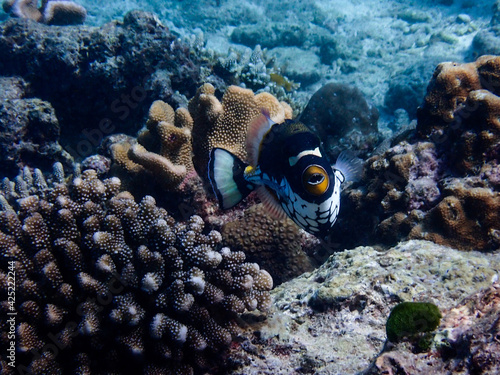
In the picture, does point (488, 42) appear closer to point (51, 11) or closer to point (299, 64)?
point (299, 64)

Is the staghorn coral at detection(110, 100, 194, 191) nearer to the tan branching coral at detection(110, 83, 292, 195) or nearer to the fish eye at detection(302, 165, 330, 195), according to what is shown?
the tan branching coral at detection(110, 83, 292, 195)

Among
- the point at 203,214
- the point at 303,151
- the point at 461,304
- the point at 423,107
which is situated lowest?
the point at 203,214

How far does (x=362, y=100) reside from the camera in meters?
6.21

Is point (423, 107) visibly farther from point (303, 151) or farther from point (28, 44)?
point (28, 44)

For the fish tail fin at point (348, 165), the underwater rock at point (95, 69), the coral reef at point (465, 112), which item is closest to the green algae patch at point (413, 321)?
the fish tail fin at point (348, 165)

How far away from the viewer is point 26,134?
5.34 m

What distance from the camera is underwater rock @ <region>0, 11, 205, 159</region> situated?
18.5 ft

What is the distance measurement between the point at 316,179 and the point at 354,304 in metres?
1.27

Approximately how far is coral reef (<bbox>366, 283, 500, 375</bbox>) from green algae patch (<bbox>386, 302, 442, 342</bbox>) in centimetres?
7

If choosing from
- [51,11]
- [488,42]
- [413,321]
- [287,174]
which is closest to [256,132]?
[287,174]

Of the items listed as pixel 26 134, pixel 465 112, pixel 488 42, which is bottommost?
pixel 26 134

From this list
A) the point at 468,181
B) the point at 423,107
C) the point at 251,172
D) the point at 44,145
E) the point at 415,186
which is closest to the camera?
the point at 251,172

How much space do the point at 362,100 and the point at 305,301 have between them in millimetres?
4840

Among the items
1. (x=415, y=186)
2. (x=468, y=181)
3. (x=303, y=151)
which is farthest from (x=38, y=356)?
(x=468, y=181)
